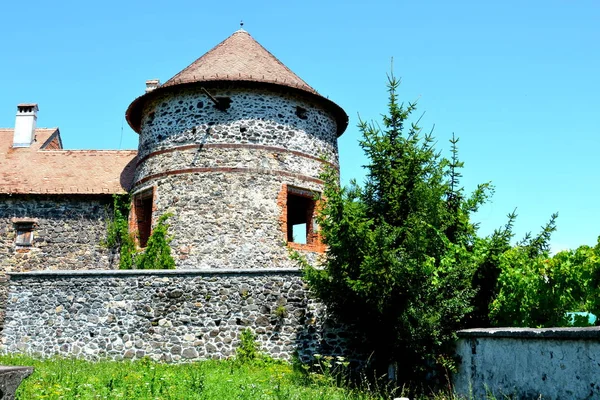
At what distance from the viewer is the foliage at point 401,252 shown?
10250 millimetres

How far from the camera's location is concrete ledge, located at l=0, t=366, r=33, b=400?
3.21 metres

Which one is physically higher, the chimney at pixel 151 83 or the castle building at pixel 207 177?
the chimney at pixel 151 83

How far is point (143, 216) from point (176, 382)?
10131mm

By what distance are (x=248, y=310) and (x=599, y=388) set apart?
834 cm

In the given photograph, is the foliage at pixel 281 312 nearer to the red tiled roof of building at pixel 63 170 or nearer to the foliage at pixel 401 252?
the foliage at pixel 401 252

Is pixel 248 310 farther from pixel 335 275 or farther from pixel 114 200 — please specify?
pixel 114 200

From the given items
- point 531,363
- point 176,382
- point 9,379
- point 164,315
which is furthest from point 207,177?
point 9,379

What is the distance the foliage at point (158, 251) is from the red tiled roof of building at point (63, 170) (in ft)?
10.00

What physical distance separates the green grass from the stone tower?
436 centimetres

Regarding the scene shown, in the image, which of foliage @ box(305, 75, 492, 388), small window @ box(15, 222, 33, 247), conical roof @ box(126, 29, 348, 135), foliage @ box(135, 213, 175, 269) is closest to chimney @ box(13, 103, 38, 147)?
small window @ box(15, 222, 33, 247)

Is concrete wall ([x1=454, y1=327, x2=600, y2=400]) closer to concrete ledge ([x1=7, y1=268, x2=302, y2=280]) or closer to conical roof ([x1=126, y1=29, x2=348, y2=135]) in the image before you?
concrete ledge ([x1=7, y1=268, x2=302, y2=280])

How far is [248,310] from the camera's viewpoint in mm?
13375

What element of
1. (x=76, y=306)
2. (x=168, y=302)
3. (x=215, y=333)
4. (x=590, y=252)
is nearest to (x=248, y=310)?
(x=215, y=333)

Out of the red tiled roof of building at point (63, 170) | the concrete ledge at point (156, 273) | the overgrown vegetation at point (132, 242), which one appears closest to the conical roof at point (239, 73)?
the red tiled roof of building at point (63, 170)
